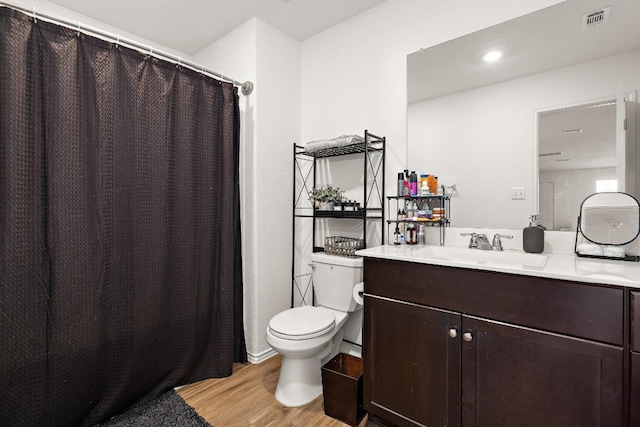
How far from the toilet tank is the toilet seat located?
0.10 meters

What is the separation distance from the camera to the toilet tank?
78.6 inches

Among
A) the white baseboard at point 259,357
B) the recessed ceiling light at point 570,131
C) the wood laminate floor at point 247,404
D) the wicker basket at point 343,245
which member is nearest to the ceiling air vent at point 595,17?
the recessed ceiling light at point 570,131

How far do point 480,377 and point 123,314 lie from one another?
5.81ft

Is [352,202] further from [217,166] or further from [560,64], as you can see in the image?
[560,64]

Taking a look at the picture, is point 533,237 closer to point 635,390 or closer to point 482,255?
point 482,255

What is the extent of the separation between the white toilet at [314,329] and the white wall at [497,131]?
2.57 feet

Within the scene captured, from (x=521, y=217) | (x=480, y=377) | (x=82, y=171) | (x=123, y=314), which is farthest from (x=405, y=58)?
(x=123, y=314)

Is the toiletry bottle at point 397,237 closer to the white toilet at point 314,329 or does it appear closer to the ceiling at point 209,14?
the white toilet at point 314,329

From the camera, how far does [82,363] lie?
1582 millimetres

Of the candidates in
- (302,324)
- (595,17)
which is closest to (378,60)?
(595,17)

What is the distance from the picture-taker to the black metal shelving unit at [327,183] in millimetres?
2113

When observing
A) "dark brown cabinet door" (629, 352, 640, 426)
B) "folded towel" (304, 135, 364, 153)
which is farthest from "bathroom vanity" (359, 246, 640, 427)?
"folded towel" (304, 135, 364, 153)

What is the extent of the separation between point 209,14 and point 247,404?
252cm

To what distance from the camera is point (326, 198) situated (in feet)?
7.41
